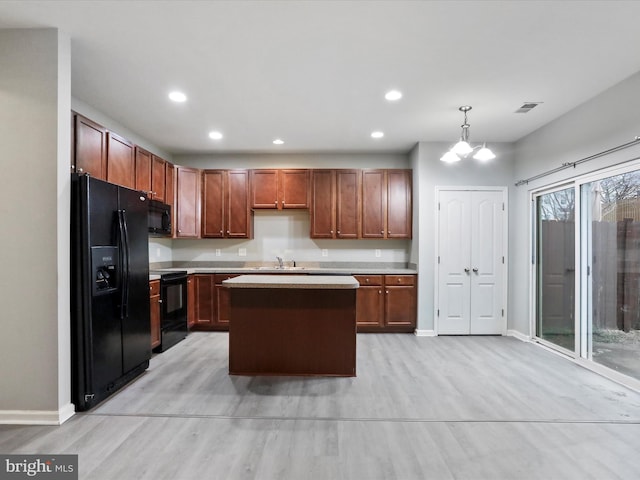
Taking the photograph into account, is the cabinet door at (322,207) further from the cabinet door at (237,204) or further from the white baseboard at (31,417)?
the white baseboard at (31,417)

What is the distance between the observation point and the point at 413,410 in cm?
261

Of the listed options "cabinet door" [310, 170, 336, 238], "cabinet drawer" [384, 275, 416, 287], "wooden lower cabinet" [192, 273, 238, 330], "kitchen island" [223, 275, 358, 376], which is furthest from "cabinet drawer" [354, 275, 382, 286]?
"wooden lower cabinet" [192, 273, 238, 330]

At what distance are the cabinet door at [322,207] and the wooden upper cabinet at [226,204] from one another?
105 cm

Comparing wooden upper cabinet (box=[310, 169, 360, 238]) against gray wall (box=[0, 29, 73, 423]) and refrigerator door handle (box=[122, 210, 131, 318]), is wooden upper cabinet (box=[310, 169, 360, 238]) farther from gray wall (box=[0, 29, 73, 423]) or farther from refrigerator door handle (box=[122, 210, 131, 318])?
gray wall (box=[0, 29, 73, 423])

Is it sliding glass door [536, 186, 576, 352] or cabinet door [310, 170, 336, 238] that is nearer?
sliding glass door [536, 186, 576, 352]

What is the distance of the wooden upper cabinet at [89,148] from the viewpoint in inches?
116

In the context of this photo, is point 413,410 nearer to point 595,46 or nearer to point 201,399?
point 201,399

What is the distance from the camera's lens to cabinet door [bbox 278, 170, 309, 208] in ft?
17.6

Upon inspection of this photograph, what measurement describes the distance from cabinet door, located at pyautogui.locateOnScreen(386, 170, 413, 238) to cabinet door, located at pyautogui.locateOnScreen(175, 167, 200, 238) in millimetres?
3005

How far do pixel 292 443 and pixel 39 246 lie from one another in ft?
7.27

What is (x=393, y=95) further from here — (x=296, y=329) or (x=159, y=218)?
(x=159, y=218)

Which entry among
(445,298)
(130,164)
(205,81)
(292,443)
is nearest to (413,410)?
(292,443)

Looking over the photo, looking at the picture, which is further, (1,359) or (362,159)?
(362,159)

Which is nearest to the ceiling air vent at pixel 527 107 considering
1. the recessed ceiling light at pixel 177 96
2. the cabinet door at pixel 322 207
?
the cabinet door at pixel 322 207
